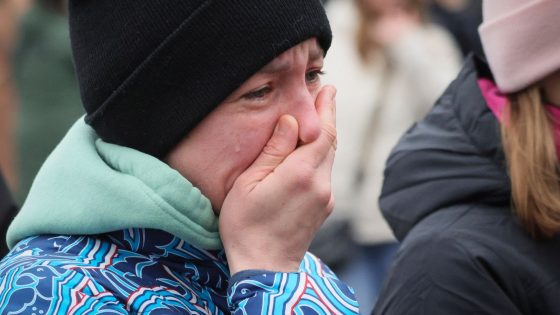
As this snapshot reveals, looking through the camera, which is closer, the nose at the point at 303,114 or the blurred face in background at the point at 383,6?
the nose at the point at 303,114

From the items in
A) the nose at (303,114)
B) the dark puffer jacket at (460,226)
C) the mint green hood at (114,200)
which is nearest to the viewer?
the mint green hood at (114,200)

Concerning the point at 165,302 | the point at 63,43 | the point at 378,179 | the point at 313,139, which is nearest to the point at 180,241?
the point at 165,302

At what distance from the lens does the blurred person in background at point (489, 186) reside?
2.50 metres

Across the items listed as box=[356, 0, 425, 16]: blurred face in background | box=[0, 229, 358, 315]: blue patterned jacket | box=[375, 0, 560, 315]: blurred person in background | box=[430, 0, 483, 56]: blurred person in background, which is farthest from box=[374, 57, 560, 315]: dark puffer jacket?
box=[430, 0, 483, 56]: blurred person in background

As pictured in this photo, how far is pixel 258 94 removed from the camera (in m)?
2.19

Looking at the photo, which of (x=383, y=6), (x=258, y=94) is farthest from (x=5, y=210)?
(x=383, y=6)

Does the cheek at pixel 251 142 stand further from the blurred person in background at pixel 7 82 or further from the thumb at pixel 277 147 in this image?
the blurred person in background at pixel 7 82

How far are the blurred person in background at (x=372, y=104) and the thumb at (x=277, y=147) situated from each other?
3.12 m

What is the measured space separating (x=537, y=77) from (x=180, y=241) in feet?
3.29

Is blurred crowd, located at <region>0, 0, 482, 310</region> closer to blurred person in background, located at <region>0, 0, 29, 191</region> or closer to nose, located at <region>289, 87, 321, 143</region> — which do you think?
blurred person in background, located at <region>0, 0, 29, 191</region>

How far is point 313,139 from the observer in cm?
222

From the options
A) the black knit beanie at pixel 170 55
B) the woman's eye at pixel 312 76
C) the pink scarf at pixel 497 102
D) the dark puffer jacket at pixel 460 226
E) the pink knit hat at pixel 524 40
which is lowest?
the dark puffer jacket at pixel 460 226

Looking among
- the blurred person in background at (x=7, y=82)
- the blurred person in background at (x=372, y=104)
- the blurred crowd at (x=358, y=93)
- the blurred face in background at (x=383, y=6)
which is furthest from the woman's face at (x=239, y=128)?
the blurred person in background at (x=7, y=82)

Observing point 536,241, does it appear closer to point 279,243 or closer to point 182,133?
point 279,243
